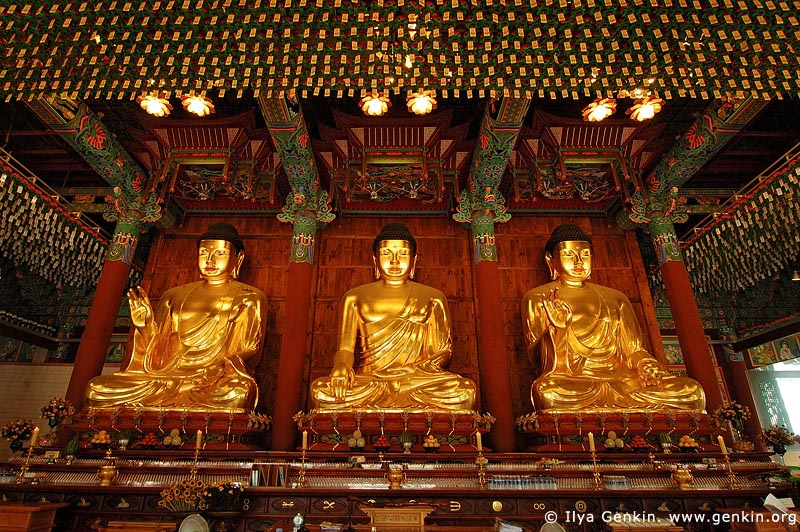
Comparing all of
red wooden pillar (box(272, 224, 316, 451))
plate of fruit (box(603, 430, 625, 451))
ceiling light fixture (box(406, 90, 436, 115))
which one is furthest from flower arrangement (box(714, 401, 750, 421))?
red wooden pillar (box(272, 224, 316, 451))

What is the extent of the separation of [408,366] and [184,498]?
3309 millimetres

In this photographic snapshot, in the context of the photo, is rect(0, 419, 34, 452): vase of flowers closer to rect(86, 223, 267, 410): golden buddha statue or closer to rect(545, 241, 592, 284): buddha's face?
rect(86, 223, 267, 410): golden buddha statue

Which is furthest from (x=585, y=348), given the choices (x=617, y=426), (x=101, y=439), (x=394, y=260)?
(x=101, y=439)

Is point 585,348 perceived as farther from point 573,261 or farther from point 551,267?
point 551,267

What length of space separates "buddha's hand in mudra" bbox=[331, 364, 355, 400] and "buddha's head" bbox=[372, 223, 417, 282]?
1643 millimetres

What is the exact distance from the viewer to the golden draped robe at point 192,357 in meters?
5.62

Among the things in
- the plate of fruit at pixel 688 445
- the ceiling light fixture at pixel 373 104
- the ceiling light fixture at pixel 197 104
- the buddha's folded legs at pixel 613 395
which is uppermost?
the ceiling light fixture at pixel 197 104

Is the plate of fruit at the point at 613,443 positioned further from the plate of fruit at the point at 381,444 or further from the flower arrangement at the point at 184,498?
the flower arrangement at the point at 184,498

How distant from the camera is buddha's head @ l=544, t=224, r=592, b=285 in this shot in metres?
7.07

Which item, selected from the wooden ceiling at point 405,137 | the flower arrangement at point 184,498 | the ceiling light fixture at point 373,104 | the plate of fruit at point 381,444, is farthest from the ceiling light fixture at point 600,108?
the flower arrangement at point 184,498

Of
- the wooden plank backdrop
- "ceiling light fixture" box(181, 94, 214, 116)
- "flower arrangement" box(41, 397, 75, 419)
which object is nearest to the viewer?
"flower arrangement" box(41, 397, 75, 419)

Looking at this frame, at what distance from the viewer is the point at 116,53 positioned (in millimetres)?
3957

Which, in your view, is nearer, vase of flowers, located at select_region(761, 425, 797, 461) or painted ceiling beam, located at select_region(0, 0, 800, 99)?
painted ceiling beam, located at select_region(0, 0, 800, 99)

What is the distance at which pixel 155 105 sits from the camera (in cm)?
603
